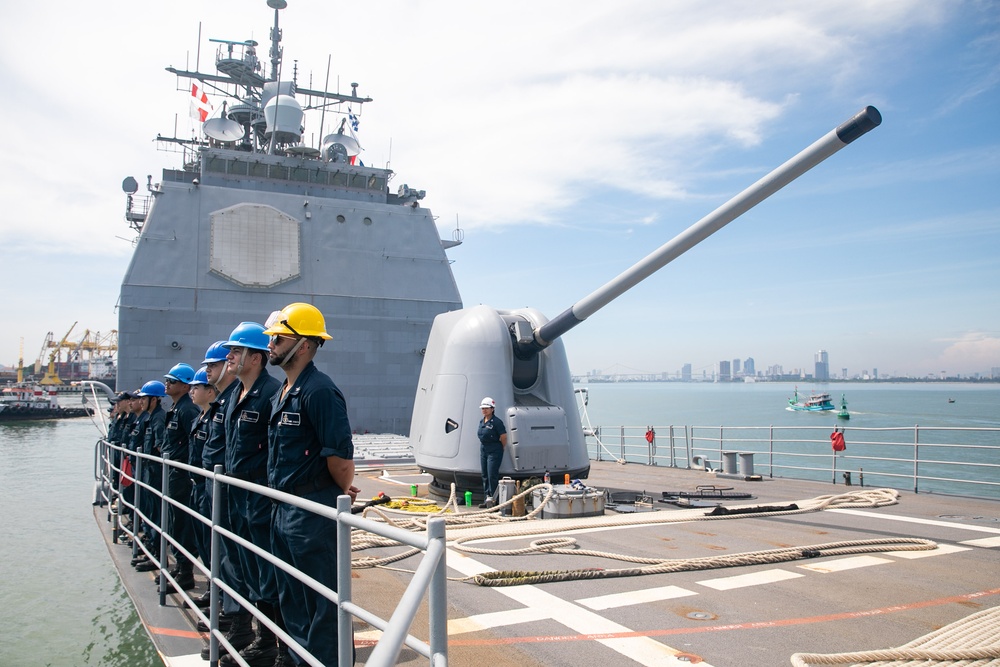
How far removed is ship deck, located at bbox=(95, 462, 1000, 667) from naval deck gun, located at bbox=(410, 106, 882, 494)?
1646mm

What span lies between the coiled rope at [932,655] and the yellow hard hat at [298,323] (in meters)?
2.29

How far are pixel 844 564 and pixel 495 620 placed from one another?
2.46 metres

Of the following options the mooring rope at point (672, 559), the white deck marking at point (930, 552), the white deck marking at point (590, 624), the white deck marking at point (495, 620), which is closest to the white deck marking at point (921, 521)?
the white deck marking at point (930, 552)

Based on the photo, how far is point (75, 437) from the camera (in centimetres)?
3139

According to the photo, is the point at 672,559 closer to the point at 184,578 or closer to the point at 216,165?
the point at 184,578

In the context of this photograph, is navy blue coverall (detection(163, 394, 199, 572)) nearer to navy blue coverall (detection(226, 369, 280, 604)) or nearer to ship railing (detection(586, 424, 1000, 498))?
navy blue coverall (detection(226, 369, 280, 604))

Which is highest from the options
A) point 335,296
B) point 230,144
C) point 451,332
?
point 230,144

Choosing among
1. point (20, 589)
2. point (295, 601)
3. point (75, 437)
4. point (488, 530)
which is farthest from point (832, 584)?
point (75, 437)

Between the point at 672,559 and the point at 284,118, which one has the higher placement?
the point at 284,118

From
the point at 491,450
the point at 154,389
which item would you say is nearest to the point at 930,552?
the point at 491,450

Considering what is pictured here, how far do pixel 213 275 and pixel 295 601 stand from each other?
15.1m

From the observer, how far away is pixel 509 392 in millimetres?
8227

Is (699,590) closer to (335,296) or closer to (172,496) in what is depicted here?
(172,496)

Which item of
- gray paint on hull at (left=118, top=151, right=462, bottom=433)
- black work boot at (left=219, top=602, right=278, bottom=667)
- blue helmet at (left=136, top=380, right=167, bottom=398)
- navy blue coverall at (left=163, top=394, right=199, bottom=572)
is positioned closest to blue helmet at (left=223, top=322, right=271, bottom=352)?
black work boot at (left=219, top=602, right=278, bottom=667)
